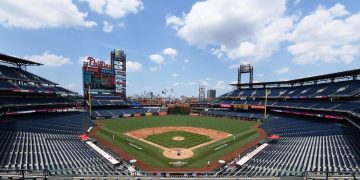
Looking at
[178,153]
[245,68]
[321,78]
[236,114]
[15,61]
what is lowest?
[178,153]

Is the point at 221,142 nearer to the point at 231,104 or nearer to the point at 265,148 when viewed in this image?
the point at 265,148

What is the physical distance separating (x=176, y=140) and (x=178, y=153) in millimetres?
10109

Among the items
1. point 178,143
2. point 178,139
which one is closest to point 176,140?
point 178,139

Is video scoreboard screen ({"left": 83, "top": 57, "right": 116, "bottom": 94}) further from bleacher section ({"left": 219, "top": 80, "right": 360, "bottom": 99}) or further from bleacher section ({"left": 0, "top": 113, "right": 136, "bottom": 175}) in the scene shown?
bleacher section ({"left": 219, "top": 80, "right": 360, "bottom": 99})

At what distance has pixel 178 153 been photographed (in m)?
36.5

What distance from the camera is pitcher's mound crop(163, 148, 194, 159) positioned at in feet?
117

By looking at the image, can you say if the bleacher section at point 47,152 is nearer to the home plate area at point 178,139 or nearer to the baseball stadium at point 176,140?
the baseball stadium at point 176,140

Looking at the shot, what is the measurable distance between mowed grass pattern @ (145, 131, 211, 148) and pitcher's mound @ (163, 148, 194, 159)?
2759 mm

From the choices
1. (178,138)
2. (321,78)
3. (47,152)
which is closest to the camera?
(47,152)

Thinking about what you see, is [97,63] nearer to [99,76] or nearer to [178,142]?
[99,76]

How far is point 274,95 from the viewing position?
7825cm

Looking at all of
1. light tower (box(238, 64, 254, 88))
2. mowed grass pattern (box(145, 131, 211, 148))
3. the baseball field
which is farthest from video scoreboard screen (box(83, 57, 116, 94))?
light tower (box(238, 64, 254, 88))

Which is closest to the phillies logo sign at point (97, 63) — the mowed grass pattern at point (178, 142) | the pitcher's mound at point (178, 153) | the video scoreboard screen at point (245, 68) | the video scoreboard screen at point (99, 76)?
the video scoreboard screen at point (99, 76)

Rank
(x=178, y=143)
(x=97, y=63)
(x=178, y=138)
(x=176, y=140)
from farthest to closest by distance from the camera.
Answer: (x=97, y=63) → (x=178, y=138) → (x=176, y=140) → (x=178, y=143)
